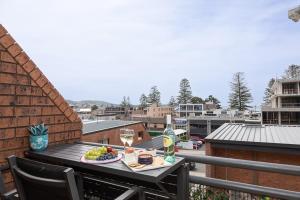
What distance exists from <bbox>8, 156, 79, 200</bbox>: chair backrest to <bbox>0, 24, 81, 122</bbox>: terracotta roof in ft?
3.42

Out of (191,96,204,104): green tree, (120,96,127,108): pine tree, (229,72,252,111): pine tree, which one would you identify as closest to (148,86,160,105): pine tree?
(191,96,204,104): green tree

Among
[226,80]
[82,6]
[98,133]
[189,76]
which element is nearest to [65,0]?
[82,6]

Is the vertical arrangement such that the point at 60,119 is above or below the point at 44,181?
above

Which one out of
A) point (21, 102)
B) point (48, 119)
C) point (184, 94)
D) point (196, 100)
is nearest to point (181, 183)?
point (48, 119)

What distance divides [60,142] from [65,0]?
3129 millimetres

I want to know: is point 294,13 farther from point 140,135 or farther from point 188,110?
point 188,110

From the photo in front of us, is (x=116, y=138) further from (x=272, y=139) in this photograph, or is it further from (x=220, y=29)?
(x=220, y=29)

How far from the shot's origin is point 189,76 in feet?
145

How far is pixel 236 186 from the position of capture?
1699 mm

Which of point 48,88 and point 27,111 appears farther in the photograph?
point 48,88

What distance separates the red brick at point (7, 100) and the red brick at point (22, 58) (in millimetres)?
348

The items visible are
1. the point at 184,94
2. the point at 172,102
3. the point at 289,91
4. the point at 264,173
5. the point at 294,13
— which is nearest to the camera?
the point at 294,13

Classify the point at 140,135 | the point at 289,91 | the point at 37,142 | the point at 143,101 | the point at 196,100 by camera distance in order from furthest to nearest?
the point at 196,100 < the point at 143,101 < the point at 289,91 < the point at 140,135 < the point at 37,142

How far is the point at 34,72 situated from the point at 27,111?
1.29 ft
